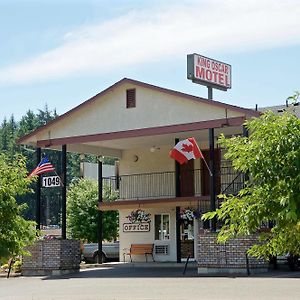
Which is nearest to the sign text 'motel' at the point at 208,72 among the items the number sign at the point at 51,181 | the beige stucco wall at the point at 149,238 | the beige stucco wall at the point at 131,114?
the beige stucco wall at the point at 149,238

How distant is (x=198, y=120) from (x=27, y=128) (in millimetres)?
100576

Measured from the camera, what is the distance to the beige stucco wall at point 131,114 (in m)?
25.4

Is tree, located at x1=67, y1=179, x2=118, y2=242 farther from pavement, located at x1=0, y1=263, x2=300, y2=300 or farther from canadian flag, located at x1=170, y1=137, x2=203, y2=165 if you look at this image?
canadian flag, located at x1=170, y1=137, x2=203, y2=165

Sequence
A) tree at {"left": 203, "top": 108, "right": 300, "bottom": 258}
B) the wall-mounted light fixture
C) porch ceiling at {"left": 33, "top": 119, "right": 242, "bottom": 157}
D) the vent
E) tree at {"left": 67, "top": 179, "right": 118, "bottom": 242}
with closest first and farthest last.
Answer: tree at {"left": 203, "top": 108, "right": 300, "bottom": 258} → porch ceiling at {"left": 33, "top": 119, "right": 242, "bottom": 157} → the wall-mounted light fixture → the vent → tree at {"left": 67, "top": 179, "right": 118, "bottom": 242}

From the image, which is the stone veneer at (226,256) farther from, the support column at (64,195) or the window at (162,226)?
the window at (162,226)

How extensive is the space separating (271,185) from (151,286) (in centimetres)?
1094

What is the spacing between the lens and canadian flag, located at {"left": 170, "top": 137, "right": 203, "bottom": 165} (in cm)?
2478

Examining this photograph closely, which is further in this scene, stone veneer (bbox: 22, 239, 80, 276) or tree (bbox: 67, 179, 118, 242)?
tree (bbox: 67, 179, 118, 242)

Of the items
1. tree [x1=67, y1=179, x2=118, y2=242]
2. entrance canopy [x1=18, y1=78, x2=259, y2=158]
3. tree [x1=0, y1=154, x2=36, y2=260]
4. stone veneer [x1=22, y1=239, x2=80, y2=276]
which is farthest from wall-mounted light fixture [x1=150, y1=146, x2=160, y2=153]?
tree [x1=0, y1=154, x2=36, y2=260]

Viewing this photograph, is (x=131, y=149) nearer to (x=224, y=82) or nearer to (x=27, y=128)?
(x=224, y=82)

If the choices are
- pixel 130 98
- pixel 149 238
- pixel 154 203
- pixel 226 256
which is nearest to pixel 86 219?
pixel 149 238

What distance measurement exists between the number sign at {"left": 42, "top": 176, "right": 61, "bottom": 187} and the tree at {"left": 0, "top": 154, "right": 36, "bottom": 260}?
12137mm

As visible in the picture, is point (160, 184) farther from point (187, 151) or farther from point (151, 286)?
point (151, 286)

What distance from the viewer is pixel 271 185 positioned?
988 centimetres
